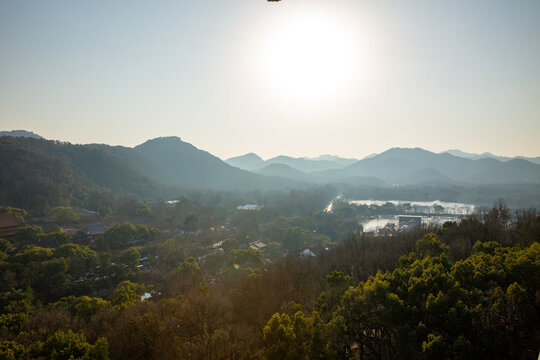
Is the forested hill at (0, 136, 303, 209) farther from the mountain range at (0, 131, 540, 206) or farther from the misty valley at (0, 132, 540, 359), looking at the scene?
the misty valley at (0, 132, 540, 359)

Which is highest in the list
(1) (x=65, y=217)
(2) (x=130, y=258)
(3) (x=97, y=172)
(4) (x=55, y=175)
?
(3) (x=97, y=172)

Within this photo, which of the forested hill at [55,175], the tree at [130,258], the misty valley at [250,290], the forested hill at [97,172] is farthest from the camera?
the forested hill at [97,172]

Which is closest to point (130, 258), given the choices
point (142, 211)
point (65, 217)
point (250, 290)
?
point (250, 290)

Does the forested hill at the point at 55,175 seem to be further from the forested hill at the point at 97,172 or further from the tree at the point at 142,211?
the tree at the point at 142,211

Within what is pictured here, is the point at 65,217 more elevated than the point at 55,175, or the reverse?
the point at 55,175

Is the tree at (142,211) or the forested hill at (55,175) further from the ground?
the forested hill at (55,175)

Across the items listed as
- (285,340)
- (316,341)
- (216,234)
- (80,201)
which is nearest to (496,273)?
(316,341)

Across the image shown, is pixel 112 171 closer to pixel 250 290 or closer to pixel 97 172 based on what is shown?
pixel 97 172

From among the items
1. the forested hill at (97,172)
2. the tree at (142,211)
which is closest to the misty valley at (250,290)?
the tree at (142,211)
